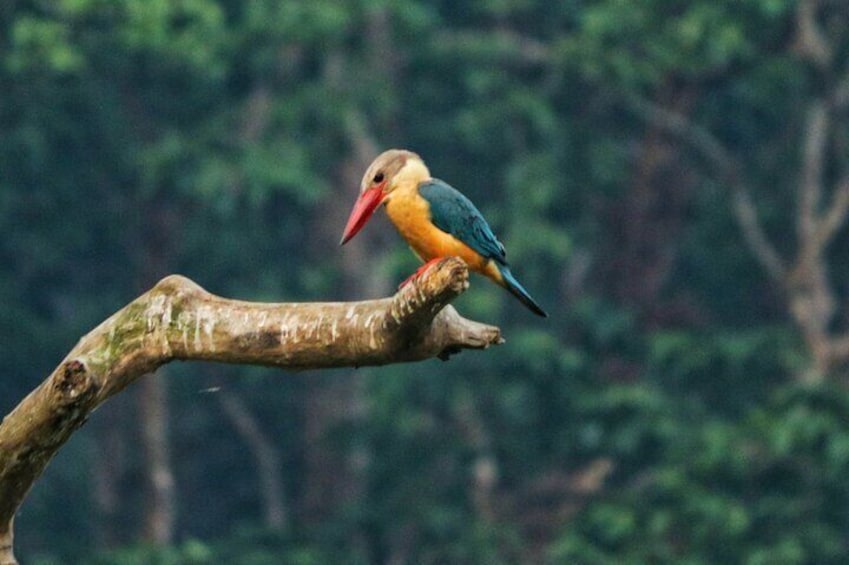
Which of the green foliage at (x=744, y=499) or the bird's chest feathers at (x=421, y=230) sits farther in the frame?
the green foliage at (x=744, y=499)

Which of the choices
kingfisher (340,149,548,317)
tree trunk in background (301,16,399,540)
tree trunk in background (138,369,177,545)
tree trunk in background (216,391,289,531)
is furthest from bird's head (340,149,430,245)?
tree trunk in background (216,391,289,531)

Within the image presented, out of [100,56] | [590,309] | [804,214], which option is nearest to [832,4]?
[804,214]

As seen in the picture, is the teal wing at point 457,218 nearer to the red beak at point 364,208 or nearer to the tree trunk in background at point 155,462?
the red beak at point 364,208

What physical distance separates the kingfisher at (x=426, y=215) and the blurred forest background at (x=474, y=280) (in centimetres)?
881

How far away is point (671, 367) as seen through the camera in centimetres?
1702

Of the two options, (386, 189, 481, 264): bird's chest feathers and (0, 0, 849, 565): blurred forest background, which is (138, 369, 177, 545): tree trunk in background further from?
(386, 189, 481, 264): bird's chest feathers

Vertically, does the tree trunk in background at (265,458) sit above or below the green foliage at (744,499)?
above

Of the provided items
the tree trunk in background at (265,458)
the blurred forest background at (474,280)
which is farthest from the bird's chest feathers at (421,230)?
the tree trunk in background at (265,458)

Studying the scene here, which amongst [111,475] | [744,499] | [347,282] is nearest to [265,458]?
[111,475]

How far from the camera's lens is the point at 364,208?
20.8ft

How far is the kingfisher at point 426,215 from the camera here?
20.6ft

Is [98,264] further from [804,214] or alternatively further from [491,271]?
[491,271]

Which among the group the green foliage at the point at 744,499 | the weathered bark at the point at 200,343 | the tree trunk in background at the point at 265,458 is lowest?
the weathered bark at the point at 200,343

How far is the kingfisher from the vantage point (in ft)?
20.6
